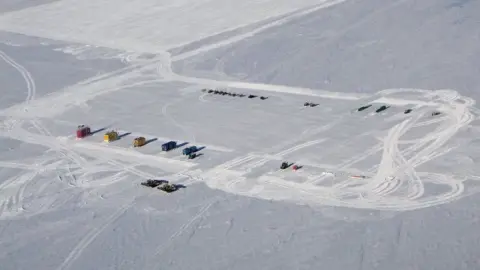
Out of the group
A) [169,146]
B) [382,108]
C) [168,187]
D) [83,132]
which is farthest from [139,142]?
[382,108]

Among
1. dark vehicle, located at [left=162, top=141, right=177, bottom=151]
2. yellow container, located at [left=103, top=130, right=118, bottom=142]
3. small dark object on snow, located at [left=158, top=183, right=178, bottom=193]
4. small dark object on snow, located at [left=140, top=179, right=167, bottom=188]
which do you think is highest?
yellow container, located at [left=103, top=130, right=118, bottom=142]

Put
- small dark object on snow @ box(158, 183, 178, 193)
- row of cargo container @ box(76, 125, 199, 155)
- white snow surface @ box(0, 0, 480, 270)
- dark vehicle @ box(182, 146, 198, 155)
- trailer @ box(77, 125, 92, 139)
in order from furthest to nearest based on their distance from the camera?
trailer @ box(77, 125, 92, 139)
row of cargo container @ box(76, 125, 199, 155)
dark vehicle @ box(182, 146, 198, 155)
small dark object on snow @ box(158, 183, 178, 193)
white snow surface @ box(0, 0, 480, 270)

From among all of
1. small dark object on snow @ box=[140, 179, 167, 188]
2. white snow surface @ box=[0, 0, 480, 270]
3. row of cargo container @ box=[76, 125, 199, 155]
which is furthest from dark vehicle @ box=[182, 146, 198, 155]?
small dark object on snow @ box=[140, 179, 167, 188]

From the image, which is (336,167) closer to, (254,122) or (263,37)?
(254,122)

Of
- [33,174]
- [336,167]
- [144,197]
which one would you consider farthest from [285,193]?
[33,174]

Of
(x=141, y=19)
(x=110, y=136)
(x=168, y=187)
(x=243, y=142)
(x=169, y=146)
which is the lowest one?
(x=168, y=187)

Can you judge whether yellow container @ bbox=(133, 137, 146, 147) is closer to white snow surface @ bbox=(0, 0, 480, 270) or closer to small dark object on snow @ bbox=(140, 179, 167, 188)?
white snow surface @ bbox=(0, 0, 480, 270)

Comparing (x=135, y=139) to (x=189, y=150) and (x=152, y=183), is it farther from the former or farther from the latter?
(x=152, y=183)

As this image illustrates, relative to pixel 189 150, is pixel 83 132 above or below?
above
